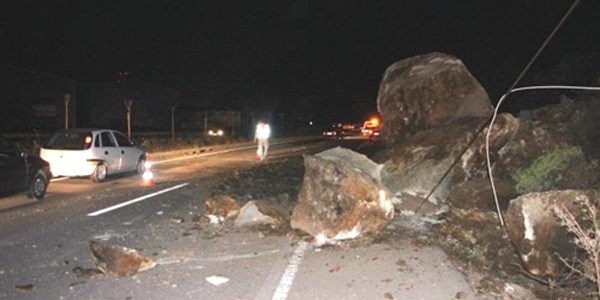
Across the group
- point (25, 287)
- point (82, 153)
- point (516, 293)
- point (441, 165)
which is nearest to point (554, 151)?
point (441, 165)

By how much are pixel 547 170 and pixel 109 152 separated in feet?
36.2

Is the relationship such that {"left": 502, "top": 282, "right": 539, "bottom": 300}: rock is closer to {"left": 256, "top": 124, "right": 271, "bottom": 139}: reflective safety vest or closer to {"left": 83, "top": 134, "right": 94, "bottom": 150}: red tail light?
{"left": 83, "top": 134, "right": 94, "bottom": 150}: red tail light

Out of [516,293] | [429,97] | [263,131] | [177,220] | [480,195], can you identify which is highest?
[429,97]

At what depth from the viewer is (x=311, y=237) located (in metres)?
7.84

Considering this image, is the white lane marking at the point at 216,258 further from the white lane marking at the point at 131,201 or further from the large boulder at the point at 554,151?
the large boulder at the point at 554,151

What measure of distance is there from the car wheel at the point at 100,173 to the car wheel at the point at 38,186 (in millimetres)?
2403

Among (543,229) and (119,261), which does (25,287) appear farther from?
(543,229)

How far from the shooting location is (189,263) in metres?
6.58

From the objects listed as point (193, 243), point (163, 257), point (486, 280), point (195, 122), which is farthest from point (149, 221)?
point (195, 122)

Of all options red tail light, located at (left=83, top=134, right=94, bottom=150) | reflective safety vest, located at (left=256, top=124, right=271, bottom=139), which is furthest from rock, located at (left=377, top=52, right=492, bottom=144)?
red tail light, located at (left=83, top=134, right=94, bottom=150)

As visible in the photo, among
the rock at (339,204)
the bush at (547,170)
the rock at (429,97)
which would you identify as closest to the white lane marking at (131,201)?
the rock at (339,204)

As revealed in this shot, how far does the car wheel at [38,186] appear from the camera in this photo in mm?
10984

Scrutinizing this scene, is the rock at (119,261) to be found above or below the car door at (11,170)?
below

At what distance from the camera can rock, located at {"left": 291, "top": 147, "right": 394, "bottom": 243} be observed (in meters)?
7.98
